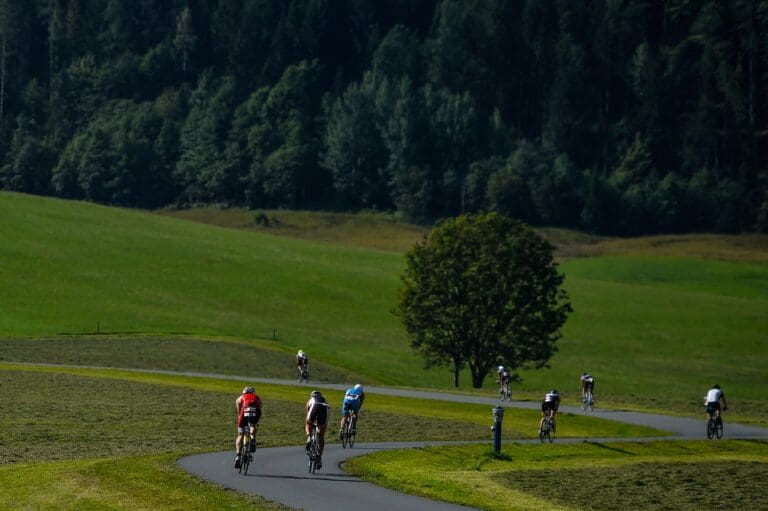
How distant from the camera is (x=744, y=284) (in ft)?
506

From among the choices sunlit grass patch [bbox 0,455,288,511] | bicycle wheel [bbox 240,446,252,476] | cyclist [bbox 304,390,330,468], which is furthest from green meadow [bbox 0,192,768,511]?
cyclist [bbox 304,390,330,468]

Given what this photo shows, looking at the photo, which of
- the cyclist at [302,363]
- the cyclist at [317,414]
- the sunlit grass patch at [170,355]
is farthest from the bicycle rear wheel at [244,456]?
the sunlit grass patch at [170,355]

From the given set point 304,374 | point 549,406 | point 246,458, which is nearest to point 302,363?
point 304,374

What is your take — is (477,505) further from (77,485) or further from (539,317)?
(539,317)

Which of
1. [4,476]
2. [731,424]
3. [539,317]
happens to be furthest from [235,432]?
[539,317]

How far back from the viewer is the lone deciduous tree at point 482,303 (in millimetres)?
93062

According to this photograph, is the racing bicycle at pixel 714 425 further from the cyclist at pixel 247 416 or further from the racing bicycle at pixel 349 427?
the cyclist at pixel 247 416

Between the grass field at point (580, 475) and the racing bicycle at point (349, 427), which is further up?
the racing bicycle at point (349, 427)

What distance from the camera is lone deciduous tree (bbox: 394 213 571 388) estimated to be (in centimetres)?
9306

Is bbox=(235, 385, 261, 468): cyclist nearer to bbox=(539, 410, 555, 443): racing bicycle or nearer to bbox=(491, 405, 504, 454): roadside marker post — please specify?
bbox=(491, 405, 504, 454): roadside marker post

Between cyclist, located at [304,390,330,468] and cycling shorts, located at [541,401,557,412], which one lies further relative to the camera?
cycling shorts, located at [541,401,557,412]

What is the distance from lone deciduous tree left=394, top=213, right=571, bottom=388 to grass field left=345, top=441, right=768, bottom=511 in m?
35.0

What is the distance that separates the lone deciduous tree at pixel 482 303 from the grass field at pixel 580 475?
3498cm

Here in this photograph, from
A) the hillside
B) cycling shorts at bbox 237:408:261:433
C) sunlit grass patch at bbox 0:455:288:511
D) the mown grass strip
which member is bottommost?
sunlit grass patch at bbox 0:455:288:511
